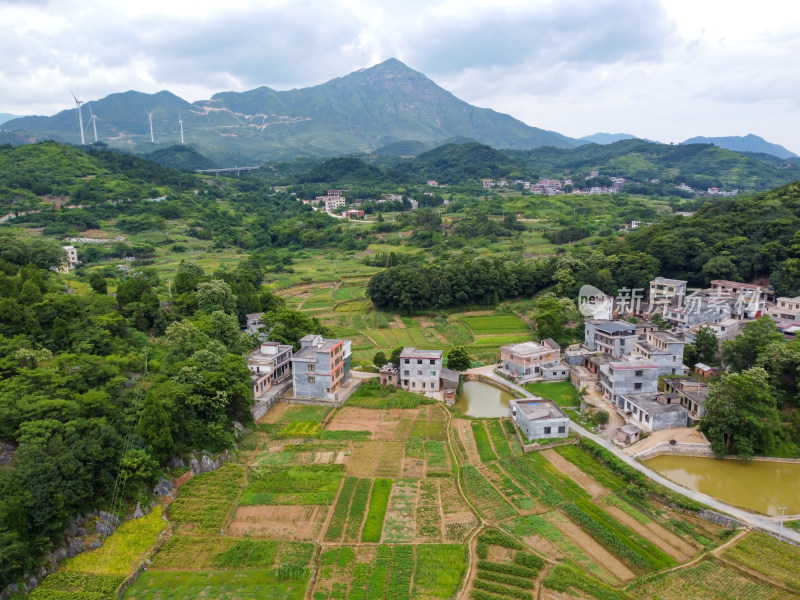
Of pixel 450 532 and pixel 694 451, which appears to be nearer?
pixel 450 532

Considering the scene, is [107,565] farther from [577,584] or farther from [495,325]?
[495,325]

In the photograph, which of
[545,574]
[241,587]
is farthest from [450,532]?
[241,587]

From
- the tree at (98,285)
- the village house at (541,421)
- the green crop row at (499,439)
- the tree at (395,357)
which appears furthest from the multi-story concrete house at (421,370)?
the tree at (98,285)

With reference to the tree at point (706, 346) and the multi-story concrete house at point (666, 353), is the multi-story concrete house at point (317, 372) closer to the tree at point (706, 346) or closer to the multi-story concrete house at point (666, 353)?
the multi-story concrete house at point (666, 353)

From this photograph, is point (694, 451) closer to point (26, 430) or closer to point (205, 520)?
point (205, 520)

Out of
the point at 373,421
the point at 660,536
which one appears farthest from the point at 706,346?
the point at 373,421
